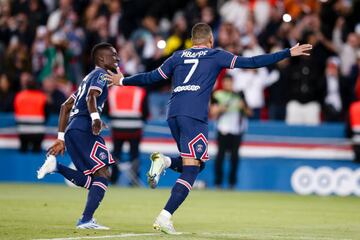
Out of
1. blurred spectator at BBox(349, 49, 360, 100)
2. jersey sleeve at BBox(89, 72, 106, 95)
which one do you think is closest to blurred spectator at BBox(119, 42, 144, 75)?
blurred spectator at BBox(349, 49, 360, 100)

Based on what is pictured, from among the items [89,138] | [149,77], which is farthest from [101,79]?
[89,138]

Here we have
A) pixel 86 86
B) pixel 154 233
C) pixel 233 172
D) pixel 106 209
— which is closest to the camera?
pixel 154 233

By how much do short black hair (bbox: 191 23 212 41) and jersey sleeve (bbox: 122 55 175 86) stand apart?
39 centimetres

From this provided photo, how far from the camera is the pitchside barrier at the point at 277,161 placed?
71.1ft

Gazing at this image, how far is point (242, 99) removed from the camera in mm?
22109

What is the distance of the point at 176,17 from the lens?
26188 mm

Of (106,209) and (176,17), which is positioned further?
(176,17)

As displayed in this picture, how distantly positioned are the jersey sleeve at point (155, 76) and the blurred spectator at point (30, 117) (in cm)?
1200

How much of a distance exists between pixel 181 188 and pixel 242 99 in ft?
35.1

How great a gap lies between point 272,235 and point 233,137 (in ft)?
34.6

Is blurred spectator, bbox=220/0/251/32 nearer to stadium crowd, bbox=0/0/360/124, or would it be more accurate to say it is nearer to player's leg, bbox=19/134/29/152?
stadium crowd, bbox=0/0/360/124

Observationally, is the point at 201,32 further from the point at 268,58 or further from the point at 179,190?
the point at 179,190

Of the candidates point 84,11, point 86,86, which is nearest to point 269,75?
point 84,11

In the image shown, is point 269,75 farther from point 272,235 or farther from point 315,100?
point 272,235
